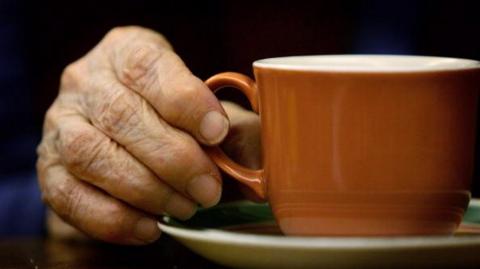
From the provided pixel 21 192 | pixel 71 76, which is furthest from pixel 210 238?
pixel 21 192

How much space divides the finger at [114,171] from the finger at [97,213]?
15mm

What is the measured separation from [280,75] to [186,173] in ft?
0.42

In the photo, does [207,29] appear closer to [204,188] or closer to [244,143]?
[244,143]

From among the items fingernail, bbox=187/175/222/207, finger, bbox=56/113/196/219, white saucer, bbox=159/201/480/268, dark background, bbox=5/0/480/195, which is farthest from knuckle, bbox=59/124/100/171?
dark background, bbox=5/0/480/195

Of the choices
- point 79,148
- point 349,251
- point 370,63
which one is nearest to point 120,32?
point 79,148

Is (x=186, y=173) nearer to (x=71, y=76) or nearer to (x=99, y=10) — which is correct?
(x=71, y=76)

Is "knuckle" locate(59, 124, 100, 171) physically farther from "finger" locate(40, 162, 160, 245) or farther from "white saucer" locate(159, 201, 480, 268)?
"white saucer" locate(159, 201, 480, 268)

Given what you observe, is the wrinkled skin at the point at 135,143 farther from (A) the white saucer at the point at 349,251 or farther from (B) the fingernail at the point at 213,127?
(A) the white saucer at the point at 349,251

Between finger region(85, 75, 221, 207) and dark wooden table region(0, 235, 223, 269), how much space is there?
0.06m

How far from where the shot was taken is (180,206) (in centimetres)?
68

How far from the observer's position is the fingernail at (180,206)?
2.23ft

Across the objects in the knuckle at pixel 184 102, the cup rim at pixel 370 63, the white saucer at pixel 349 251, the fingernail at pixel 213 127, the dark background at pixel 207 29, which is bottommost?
the dark background at pixel 207 29

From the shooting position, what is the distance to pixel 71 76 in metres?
0.88

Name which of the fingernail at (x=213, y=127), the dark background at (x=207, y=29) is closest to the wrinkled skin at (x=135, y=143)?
the fingernail at (x=213, y=127)
